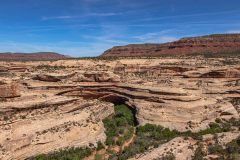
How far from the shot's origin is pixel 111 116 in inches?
1458

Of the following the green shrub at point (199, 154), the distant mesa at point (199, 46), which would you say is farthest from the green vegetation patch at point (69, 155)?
the distant mesa at point (199, 46)

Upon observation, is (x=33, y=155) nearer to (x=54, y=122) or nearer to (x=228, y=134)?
(x=54, y=122)

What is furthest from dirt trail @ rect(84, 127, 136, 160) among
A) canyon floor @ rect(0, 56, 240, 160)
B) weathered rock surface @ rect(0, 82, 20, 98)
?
weathered rock surface @ rect(0, 82, 20, 98)

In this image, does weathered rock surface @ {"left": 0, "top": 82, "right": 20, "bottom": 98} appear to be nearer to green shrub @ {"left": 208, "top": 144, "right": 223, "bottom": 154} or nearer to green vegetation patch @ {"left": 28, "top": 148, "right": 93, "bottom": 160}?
green vegetation patch @ {"left": 28, "top": 148, "right": 93, "bottom": 160}

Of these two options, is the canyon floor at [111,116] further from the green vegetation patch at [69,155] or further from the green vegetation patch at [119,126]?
the green vegetation patch at [69,155]

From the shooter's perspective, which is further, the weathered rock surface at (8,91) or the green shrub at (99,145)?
the weathered rock surface at (8,91)

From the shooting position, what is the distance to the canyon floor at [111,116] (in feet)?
83.7

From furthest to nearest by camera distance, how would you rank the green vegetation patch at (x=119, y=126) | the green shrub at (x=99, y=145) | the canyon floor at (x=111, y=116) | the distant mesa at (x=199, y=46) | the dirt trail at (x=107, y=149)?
1. the distant mesa at (x=199, y=46)
2. the green vegetation patch at (x=119, y=126)
3. the green shrub at (x=99, y=145)
4. the dirt trail at (x=107, y=149)
5. the canyon floor at (x=111, y=116)

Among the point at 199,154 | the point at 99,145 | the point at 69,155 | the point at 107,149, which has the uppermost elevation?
the point at 199,154

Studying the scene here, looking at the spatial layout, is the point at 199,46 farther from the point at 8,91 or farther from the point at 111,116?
the point at 8,91

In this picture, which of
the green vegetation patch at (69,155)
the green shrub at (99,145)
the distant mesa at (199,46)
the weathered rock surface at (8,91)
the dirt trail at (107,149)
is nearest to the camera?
→ the green vegetation patch at (69,155)

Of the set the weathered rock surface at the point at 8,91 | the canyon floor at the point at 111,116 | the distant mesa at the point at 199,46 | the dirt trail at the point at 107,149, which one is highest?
the distant mesa at the point at 199,46

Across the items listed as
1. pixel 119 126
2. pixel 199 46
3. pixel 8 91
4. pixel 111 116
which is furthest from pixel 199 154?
pixel 199 46

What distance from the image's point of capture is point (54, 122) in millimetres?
27875
